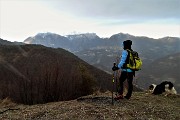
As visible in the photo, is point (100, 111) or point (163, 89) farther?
point (163, 89)

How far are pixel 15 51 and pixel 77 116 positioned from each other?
80098 mm

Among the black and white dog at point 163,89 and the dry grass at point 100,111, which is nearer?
the dry grass at point 100,111

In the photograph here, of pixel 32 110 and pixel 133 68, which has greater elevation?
pixel 133 68

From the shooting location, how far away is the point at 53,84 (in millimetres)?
18719

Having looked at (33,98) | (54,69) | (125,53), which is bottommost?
(33,98)

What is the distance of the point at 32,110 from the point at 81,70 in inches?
448

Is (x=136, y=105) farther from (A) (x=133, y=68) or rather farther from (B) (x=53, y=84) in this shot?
(B) (x=53, y=84)

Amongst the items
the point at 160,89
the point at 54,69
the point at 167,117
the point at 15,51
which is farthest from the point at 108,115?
the point at 15,51

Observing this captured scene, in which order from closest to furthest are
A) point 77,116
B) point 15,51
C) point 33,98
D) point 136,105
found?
point 77,116 → point 136,105 → point 33,98 → point 15,51

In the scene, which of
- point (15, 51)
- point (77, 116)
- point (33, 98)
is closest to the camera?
point (77, 116)

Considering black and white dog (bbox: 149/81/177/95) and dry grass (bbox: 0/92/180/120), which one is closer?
dry grass (bbox: 0/92/180/120)

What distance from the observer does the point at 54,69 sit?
68.6 ft

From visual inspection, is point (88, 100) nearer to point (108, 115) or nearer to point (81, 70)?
point (108, 115)

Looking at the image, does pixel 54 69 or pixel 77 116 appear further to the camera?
pixel 54 69
